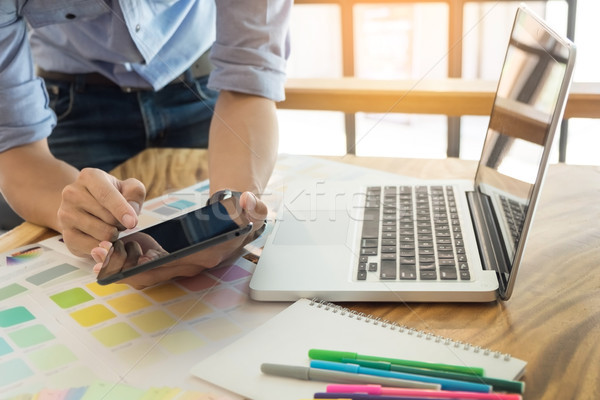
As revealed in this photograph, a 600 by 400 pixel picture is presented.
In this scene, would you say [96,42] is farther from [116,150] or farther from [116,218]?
[116,218]

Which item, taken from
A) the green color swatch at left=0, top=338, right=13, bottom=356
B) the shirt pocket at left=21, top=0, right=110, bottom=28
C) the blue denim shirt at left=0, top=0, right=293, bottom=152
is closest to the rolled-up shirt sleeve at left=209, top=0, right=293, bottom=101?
the blue denim shirt at left=0, top=0, right=293, bottom=152

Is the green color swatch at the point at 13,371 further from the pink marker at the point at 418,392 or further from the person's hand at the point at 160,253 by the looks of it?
the pink marker at the point at 418,392

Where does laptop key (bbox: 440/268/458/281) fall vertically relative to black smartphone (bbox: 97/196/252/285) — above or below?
below

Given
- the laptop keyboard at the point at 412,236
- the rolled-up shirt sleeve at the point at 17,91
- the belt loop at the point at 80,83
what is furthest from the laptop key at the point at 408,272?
the belt loop at the point at 80,83

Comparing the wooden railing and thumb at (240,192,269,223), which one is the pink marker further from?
the wooden railing

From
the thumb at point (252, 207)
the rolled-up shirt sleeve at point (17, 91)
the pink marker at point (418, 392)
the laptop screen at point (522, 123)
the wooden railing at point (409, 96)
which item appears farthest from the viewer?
the wooden railing at point (409, 96)

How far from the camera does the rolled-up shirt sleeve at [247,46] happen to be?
36.6 inches

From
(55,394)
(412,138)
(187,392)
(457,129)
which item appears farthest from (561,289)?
(412,138)

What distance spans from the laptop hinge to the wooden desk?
3cm

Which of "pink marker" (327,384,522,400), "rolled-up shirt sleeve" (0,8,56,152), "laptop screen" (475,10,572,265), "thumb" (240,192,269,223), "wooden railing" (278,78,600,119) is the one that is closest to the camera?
"pink marker" (327,384,522,400)

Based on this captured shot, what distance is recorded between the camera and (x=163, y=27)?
1033 mm

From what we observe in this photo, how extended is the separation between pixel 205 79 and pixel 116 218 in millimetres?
582

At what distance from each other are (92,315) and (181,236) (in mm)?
119

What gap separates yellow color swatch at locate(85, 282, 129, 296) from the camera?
67 centimetres
